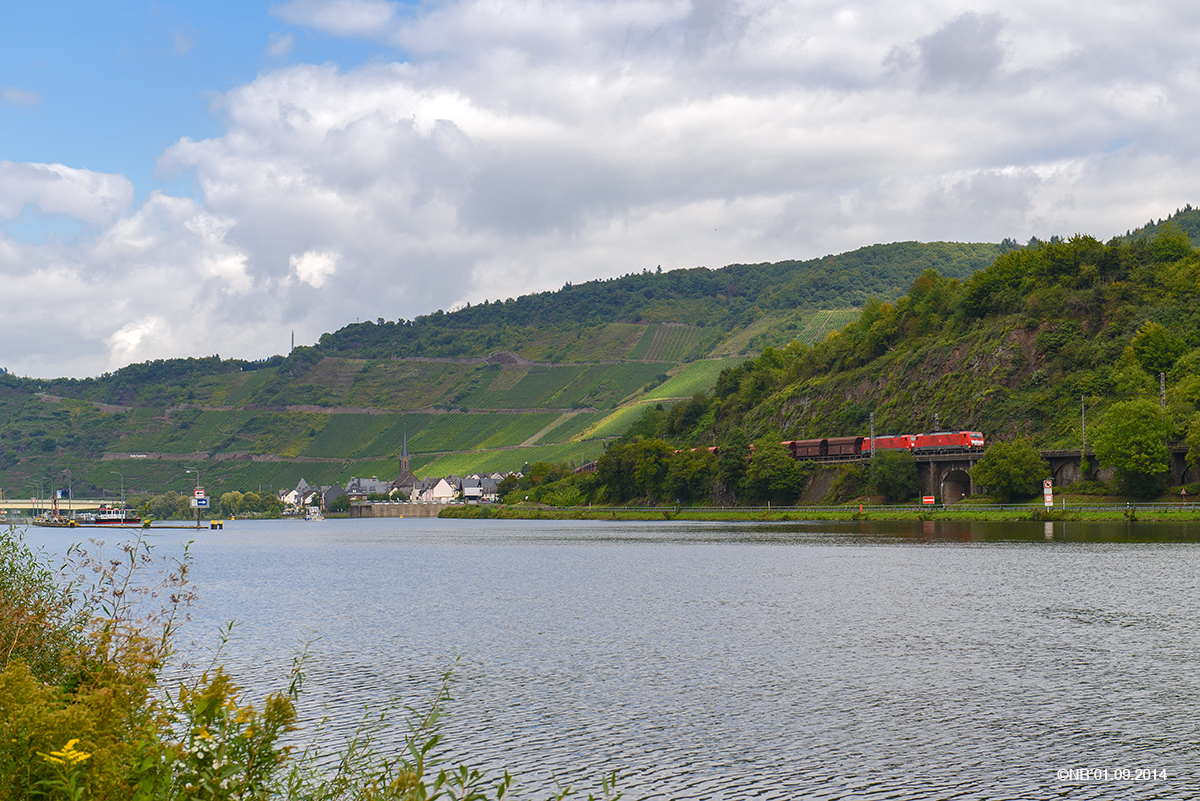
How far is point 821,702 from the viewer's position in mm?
25047

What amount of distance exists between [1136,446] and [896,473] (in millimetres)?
31296

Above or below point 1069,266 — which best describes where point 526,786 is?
below

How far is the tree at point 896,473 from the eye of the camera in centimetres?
12575

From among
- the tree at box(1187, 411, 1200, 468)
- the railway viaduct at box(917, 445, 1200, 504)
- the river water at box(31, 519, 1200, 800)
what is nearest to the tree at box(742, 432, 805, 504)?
the railway viaduct at box(917, 445, 1200, 504)

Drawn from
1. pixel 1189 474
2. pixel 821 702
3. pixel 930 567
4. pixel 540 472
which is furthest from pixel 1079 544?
pixel 540 472

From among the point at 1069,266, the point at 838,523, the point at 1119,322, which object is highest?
the point at 1069,266

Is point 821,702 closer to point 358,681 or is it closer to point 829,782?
point 829,782

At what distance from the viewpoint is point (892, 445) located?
132875 millimetres

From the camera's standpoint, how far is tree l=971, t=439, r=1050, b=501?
109 metres

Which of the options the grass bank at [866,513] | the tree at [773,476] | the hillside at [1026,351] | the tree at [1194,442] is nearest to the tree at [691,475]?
the grass bank at [866,513]

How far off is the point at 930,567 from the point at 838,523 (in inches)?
2274

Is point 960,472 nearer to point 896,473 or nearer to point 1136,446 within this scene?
point 896,473

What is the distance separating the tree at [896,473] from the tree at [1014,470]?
13.6 m

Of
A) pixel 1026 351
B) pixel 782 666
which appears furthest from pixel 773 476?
pixel 782 666
